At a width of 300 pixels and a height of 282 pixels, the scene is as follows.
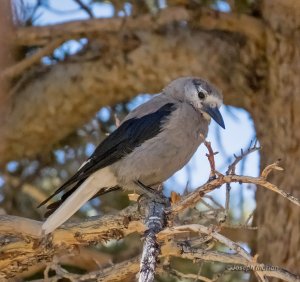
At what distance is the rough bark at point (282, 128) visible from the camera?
489 centimetres

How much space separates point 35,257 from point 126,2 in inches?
95.1

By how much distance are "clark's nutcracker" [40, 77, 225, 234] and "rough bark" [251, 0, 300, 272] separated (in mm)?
1026

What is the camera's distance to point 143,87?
216 inches

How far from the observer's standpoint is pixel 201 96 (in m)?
4.16

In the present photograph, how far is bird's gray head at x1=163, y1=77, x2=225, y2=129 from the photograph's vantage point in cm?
412

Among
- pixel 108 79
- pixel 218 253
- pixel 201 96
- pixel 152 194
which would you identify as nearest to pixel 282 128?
pixel 201 96

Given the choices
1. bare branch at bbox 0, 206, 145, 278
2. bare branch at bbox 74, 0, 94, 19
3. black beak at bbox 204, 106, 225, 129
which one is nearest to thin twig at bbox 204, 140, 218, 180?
bare branch at bbox 0, 206, 145, 278

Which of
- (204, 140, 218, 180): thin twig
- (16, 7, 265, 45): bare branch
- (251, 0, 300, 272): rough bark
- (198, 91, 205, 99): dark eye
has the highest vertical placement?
(204, 140, 218, 180): thin twig

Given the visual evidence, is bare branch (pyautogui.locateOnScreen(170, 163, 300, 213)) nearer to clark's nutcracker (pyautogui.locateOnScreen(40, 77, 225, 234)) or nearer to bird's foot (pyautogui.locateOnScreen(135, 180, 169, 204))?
bird's foot (pyautogui.locateOnScreen(135, 180, 169, 204))

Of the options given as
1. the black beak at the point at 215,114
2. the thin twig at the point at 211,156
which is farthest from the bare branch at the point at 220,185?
the black beak at the point at 215,114

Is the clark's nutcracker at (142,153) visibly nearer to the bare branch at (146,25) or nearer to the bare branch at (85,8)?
the bare branch at (146,25)

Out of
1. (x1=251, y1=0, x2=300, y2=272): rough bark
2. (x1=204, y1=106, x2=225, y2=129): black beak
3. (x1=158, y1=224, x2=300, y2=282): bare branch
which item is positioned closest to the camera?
(x1=158, y1=224, x2=300, y2=282): bare branch

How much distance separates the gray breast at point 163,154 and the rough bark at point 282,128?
1.16 meters

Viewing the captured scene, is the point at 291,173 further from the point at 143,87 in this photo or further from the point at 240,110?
the point at 143,87
